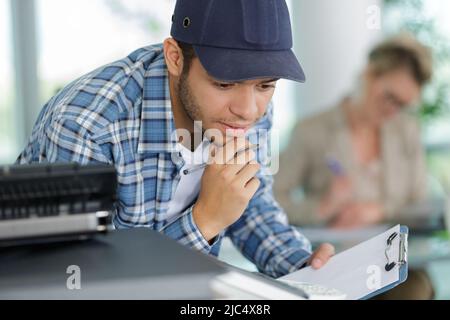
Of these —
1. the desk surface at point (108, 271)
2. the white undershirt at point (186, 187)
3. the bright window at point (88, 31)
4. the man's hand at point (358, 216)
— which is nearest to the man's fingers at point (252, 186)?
the white undershirt at point (186, 187)

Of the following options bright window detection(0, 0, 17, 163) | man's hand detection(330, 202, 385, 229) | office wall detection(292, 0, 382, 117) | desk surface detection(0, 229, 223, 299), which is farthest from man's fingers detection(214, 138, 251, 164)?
bright window detection(0, 0, 17, 163)

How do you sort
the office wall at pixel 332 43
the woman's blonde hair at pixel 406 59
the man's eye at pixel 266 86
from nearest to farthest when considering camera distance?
the man's eye at pixel 266 86
the woman's blonde hair at pixel 406 59
the office wall at pixel 332 43

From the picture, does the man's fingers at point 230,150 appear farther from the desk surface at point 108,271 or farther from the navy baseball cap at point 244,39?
the desk surface at point 108,271

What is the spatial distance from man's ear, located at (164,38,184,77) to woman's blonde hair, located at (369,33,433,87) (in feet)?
6.24

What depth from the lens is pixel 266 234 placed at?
1.48m

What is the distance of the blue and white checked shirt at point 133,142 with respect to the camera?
4.03 ft

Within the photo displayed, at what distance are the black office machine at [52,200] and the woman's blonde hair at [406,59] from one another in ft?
8.12

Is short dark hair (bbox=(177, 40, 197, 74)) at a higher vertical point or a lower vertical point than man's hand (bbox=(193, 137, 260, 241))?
higher

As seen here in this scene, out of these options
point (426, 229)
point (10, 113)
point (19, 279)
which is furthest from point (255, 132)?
point (10, 113)

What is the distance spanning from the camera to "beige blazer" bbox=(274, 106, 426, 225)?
313cm

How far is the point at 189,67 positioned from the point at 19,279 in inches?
26.0

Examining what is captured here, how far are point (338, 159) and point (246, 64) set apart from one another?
2038mm

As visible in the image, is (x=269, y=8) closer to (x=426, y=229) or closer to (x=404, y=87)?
(x=426, y=229)

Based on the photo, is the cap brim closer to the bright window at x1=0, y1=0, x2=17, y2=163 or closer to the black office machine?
the black office machine
